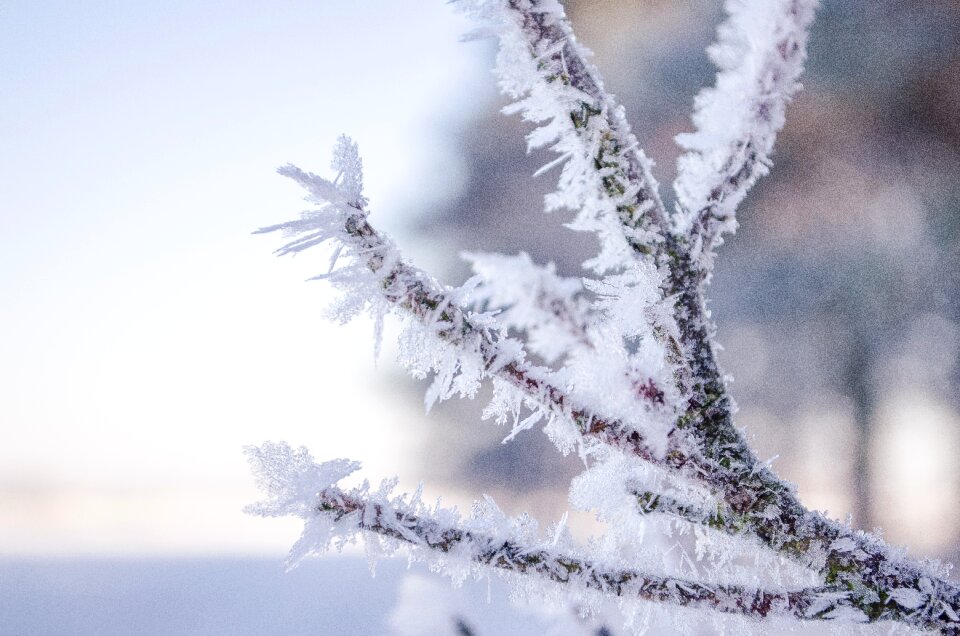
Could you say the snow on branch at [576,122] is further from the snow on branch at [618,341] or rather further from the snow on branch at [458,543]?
the snow on branch at [458,543]

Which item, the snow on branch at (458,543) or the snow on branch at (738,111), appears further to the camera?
the snow on branch at (458,543)

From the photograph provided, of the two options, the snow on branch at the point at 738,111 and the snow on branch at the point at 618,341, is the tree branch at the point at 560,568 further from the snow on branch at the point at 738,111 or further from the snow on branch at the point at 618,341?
the snow on branch at the point at 738,111

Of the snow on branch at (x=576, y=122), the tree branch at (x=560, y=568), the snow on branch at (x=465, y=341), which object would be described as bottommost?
the tree branch at (x=560, y=568)

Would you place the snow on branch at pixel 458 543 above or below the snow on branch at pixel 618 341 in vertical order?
below

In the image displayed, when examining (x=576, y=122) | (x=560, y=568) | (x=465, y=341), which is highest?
(x=576, y=122)

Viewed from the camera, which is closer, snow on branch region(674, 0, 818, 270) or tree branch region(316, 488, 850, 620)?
snow on branch region(674, 0, 818, 270)

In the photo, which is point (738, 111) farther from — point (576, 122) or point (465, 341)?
point (465, 341)

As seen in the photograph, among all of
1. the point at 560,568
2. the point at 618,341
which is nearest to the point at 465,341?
the point at 618,341

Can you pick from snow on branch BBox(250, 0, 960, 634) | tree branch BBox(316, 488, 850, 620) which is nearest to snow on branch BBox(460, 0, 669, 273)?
snow on branch BBox(250, 0, 960, 634)

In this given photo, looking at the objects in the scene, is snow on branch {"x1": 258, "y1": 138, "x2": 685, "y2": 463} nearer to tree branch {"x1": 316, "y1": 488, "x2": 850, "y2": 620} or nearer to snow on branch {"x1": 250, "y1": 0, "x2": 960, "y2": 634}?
snow on branch {"x1": 250, "y1": 0, "x2": 960, "y2": 634}

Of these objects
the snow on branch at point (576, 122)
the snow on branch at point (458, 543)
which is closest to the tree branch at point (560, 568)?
the snow on branch at point (458, 543)
